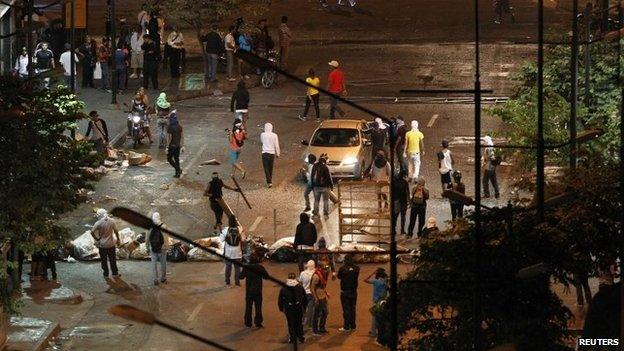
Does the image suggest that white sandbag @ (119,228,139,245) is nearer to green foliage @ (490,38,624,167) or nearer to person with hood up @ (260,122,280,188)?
person with hood up @ (260,122,280,188)

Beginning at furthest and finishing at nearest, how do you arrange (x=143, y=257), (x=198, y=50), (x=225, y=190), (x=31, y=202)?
(x=198, y=50)
(x=225, y=190)
(x=143, y=257)
(x=31, y=202)

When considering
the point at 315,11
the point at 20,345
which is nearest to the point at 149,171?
the point at 20,345

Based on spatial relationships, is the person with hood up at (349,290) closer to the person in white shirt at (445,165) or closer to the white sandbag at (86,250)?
the white sandbag at (86,250)

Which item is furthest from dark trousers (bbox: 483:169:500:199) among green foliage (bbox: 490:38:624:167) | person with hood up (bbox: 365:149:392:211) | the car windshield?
the car windshield

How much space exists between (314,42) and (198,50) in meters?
4.19

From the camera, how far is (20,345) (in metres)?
25.8

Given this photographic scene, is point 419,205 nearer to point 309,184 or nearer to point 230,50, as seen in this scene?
point 309,184

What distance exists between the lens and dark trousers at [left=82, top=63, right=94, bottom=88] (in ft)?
148

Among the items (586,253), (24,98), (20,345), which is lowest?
(20,345)

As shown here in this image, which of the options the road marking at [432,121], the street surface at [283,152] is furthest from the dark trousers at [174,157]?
the road marking at [432,121]

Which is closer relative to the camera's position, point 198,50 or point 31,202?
point 31,202

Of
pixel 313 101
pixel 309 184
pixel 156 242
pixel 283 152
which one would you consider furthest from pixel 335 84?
pixel 156 242

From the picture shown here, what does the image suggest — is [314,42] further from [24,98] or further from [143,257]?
[24,98]

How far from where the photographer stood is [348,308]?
26.5 metres
